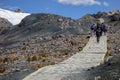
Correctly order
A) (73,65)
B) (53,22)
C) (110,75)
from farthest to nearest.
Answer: (53,22) < (73,65) < (110,75)

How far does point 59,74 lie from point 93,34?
104 feet

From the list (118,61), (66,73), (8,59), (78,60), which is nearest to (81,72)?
(66,73)

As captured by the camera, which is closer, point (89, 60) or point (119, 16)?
point (89, 60)

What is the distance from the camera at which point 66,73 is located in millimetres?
19984

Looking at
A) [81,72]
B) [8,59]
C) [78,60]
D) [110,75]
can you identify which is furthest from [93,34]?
[110,75]

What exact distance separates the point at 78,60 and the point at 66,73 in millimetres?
5348

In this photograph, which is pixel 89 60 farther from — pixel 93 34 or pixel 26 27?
pixel 26 27

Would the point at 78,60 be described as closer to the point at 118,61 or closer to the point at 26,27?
the point at 118,61

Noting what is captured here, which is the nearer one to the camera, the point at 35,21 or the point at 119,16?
the point at 119,16

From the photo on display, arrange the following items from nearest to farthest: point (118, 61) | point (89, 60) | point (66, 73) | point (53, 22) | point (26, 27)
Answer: point (118, 61) → point (66, 73) → point (89, 60) → point (53, 22) → point (26, 27)

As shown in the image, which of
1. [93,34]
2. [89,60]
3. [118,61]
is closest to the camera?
[118,61]

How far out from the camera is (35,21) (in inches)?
4035

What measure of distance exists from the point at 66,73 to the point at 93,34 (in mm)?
31458

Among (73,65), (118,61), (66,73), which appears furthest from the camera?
(73,65)
